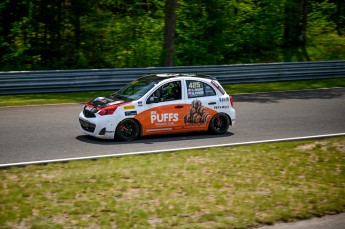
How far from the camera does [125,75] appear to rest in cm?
2067

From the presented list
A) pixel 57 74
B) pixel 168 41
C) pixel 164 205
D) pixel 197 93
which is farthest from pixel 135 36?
pixel 164 205

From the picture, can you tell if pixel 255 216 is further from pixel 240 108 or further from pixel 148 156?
pixel 240 108

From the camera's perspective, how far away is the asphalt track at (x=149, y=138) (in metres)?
11.3

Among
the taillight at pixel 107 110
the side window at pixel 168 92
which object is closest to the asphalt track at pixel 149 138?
the taillight at pixel 107 110

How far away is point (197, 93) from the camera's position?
1340 cm

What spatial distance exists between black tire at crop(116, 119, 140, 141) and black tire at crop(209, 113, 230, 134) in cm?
220

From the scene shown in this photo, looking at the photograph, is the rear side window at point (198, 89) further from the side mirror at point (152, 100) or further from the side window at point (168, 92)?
the side mirror at point (152, 100)

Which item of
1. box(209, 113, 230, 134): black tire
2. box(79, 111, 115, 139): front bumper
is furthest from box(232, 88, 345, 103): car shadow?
box(79, 111, 115, 139): front bumper

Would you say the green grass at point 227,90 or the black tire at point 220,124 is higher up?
the green grass at point 227,90

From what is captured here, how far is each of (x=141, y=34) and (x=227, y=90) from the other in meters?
7.67

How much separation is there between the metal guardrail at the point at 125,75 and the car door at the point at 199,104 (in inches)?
299

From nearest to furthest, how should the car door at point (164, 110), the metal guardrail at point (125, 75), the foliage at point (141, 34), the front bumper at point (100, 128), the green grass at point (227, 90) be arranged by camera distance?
the front bumper at point (100, 128) → the car door at point (164, 110) → the green grass at point (227, 90) → the metal guardrail at point (125, 75) → the foliage at point (141, 34)

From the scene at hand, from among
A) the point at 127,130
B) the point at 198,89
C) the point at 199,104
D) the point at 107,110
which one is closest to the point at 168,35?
the point at 198,89

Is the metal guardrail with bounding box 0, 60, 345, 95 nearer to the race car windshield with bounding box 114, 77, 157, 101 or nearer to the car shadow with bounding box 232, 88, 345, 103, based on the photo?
the car shadow with bounding box 232, 88, 345, 103
